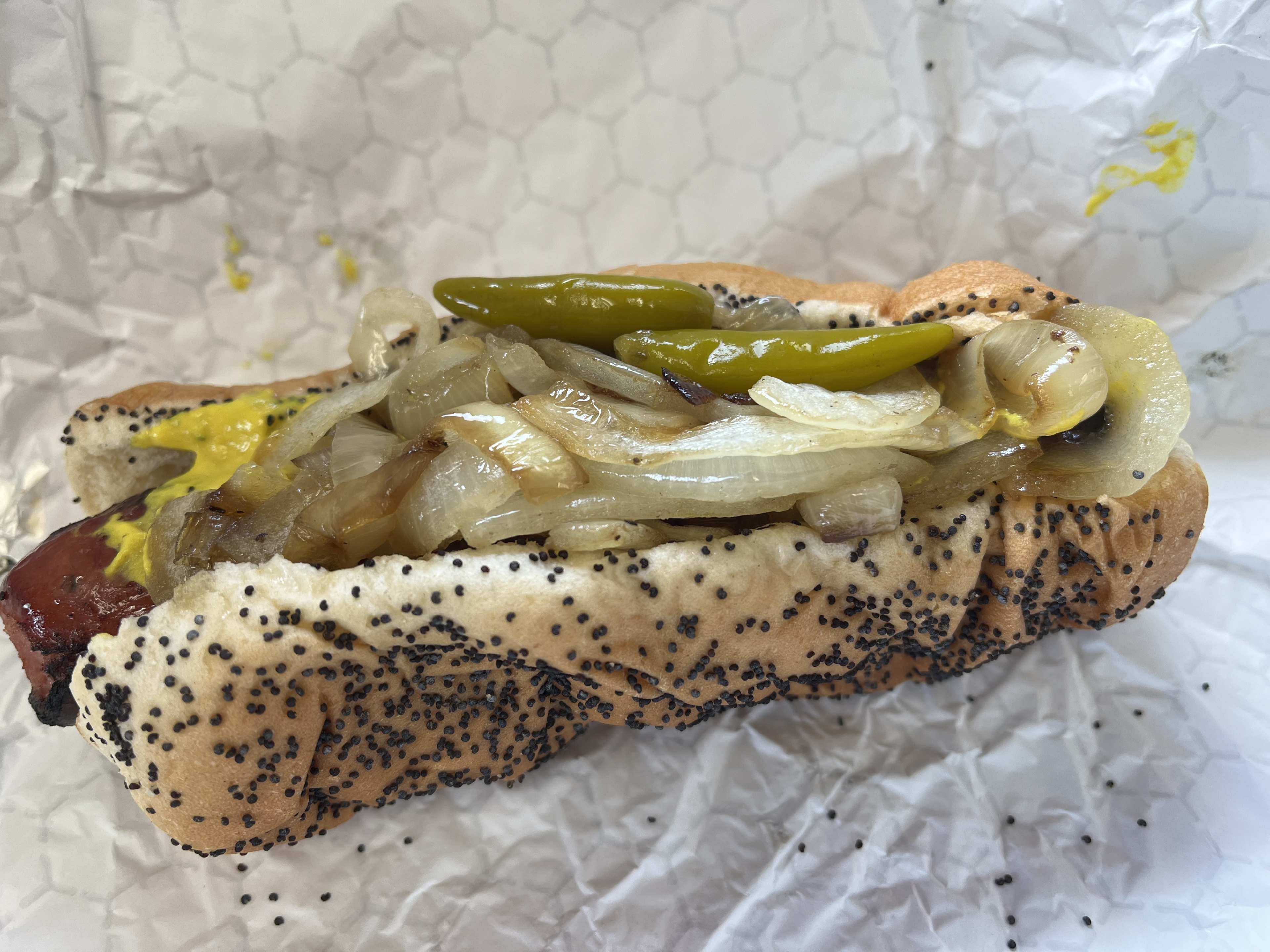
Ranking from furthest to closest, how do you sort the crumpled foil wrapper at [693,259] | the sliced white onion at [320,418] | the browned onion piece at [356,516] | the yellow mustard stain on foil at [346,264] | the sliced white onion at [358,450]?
the yellow mustard stain on foil at [346,264] < the crumpled foil wrapper at [693,259] < the sliced white onion at [320,418] < the sliced white onion at [358,450] < the browned onion piece at [356,516]

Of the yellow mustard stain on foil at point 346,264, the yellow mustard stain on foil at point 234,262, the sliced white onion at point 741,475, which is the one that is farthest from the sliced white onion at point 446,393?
the yellow mustard stain on foil at point 234,262

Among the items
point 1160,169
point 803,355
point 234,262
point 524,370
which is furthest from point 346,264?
point 1160,169

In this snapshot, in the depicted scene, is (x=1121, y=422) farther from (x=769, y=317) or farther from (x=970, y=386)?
(x=769, y=317)

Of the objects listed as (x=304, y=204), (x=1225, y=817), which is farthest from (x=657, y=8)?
(x=1225, y=817)

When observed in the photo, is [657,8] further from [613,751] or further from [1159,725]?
[1159,725]

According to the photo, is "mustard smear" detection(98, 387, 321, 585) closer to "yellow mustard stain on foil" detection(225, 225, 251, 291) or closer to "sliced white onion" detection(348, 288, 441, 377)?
"sliced white onion" detection(348, 288, 441, 377)

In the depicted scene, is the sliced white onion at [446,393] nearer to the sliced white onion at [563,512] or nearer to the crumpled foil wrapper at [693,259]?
the sliced white onion at [563,512]
